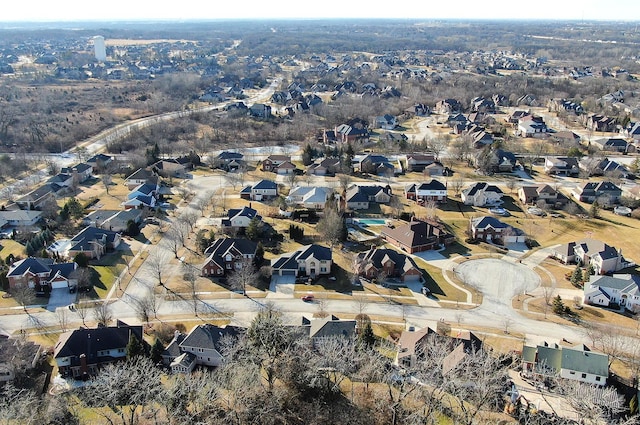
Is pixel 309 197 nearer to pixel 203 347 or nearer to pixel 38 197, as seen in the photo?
pixel 203 347

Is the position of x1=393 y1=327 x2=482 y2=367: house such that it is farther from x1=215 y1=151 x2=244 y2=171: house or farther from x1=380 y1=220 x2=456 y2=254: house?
x1=215 y1=151 x2=244 y2=171: house

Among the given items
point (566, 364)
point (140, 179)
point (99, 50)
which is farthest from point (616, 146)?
point (99, 50)

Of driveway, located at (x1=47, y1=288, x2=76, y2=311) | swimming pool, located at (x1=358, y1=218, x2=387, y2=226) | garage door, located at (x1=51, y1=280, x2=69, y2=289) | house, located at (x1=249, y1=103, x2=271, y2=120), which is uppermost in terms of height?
house, located at (x1=249, y1=103, x2=271, y2=120)

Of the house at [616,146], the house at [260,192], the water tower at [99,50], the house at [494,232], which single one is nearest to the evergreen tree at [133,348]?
the house at [260,192]

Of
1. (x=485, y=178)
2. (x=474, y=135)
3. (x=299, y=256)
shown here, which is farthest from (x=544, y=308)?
(x=474, y=135)

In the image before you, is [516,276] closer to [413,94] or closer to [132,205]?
[132,205]

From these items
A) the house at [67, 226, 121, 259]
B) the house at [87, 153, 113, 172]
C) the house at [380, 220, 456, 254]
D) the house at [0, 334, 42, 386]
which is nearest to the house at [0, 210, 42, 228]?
the house at [67, 226, 121, 259]
